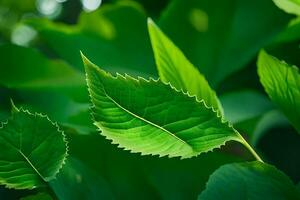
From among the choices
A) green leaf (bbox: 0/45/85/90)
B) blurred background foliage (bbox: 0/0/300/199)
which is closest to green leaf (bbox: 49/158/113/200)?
blurred background foliage (bbox: 0/0/300/199)

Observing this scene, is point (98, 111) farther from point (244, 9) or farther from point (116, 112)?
point (244, 9)

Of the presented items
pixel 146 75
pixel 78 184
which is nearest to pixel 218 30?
pixel 146 75

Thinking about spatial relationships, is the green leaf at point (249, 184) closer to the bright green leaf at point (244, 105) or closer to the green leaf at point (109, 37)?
the bright green leaf at point (244, 105)

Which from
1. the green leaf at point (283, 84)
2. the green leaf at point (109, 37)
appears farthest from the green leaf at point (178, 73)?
the green leaf at point (109, 37)

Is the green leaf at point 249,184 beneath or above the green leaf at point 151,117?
beneath

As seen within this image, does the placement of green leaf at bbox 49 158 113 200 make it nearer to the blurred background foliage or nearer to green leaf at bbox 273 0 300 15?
the blurred background foliage

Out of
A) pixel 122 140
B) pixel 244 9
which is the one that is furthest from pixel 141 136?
pixel 244 9

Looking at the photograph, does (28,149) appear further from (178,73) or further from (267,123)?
(267,123)
